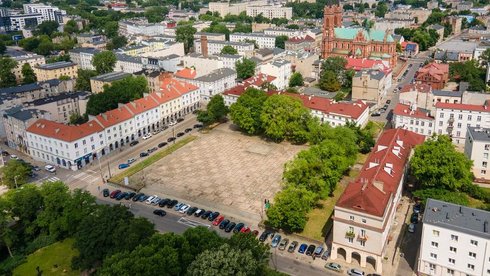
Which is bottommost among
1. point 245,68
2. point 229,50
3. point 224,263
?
point 224,263

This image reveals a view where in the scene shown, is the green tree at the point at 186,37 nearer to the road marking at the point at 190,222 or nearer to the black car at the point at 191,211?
the black car at the point at 191,211

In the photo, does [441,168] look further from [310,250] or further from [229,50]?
[229,50]

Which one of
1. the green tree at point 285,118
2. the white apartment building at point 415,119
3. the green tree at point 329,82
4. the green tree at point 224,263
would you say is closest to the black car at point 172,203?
the green tree at point 224,263

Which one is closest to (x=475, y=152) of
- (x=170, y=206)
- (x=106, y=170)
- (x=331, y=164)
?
(x=331, y=164)

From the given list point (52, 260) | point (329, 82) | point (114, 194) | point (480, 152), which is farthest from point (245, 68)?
point (52, 260)

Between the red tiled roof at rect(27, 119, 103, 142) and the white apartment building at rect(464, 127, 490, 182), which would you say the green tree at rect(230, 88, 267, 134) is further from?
the white apartment building at rect(464, 127, 490, 182)

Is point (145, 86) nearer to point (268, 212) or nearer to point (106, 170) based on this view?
point (106, 170)
